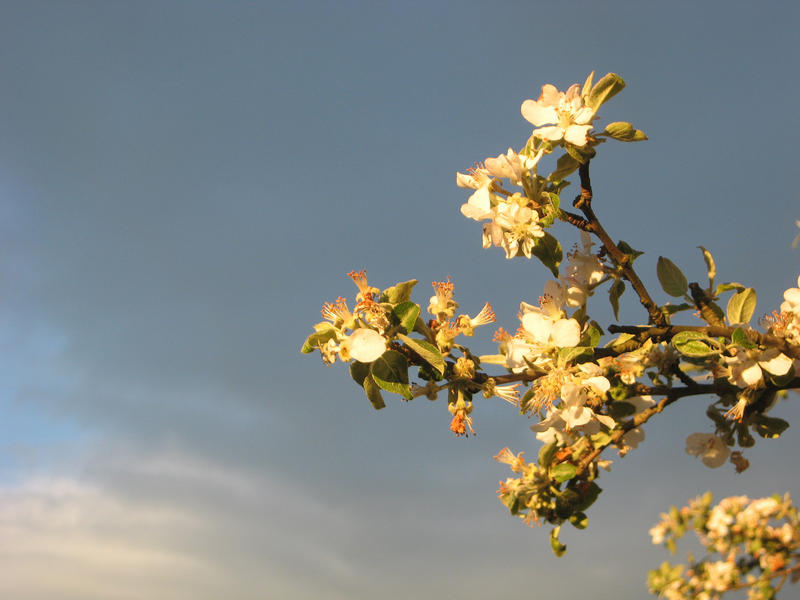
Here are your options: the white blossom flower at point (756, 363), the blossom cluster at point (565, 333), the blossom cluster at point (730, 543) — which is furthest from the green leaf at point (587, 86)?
the blossom cluster at point (730, 543)

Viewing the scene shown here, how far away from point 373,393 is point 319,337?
29 cm

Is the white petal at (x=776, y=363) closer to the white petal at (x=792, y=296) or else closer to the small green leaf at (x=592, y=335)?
the white petal at (x=792, y=296)

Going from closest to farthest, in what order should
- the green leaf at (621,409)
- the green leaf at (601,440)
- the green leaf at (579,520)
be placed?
the green leaf at (621,409), the green leaf at (601,440), the green leaf at (579,520)

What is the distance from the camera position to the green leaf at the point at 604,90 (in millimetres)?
2455

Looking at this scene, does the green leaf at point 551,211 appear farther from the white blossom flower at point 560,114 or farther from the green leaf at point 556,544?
the green leaf at point 556,544

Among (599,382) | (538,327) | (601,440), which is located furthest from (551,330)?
(601,440)

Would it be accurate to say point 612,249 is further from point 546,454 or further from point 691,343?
point 546,454

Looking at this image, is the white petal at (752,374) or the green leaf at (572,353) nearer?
the green leaf at (572,353)

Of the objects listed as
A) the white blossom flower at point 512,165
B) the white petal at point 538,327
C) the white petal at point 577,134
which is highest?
the white petal at point 577,134

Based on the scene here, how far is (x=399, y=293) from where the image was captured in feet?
7.78

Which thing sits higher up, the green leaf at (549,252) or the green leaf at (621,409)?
the green leaf at (549,252)

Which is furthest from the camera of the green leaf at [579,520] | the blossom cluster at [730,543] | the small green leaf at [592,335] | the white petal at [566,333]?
the blossom cluster at [730,543]

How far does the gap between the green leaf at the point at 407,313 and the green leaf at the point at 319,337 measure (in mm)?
237

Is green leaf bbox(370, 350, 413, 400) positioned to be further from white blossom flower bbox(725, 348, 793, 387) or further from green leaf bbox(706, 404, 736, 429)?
green leaf bbox(706, 404, 736, 429)
